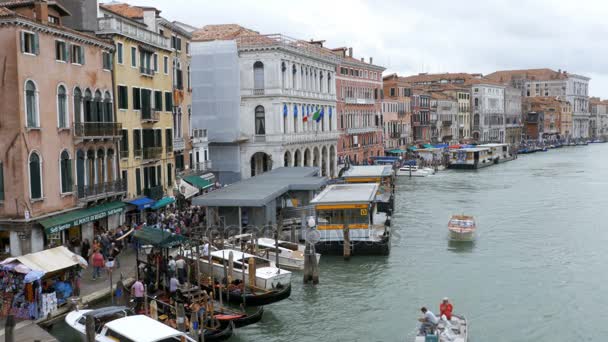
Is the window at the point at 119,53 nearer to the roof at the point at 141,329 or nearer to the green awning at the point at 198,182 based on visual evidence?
the green awning at the point at 198,182

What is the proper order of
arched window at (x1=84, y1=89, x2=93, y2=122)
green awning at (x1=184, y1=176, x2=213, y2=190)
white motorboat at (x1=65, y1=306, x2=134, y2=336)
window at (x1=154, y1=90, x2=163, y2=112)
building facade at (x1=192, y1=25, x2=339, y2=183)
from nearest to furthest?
white motorboat at (x1=65, y1=306, x2=134, y2=336) < arched window at (x1=84, y1=89, x2=93, y2=122) < window at (x1=154, y1=90, x2=163, y2=112) < green awning at (x1=184, y1=176, x2=213, y2=190) < building facade at (x1=192, y1=25, x2=339, y2=183)

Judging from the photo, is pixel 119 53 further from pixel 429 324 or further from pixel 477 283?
pixel 429 324

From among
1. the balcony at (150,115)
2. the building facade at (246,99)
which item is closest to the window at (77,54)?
the balcony at (150,115)

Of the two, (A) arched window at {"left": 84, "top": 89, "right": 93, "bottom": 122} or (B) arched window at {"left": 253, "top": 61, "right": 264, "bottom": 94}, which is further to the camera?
(B) arched window at {"left": 253, "top": 61, "right": 264, "bottom": 94}

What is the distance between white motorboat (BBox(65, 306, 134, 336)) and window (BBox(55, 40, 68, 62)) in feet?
24.3

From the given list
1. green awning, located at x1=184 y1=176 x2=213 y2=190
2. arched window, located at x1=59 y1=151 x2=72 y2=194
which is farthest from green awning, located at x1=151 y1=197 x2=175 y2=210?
arched window, located at x1=59 y1=151 x2=72 y2=194

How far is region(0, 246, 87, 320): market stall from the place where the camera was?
13914mm

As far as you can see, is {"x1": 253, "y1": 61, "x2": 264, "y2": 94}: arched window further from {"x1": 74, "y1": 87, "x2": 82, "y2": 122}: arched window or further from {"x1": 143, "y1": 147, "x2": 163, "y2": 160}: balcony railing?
{"x1": 74, "y1": 87, "x2": 82, "y2": 122}: arched window

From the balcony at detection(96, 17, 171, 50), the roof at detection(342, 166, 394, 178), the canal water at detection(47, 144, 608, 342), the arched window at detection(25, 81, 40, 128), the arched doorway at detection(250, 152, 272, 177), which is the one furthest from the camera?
the arched doorway at detection(250, 152, 272, 177)

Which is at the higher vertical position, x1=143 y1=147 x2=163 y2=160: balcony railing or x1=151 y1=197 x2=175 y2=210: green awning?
x1=143 y1=147 x2=163 y2=160: balcony railing

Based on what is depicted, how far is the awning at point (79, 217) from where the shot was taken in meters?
17.1

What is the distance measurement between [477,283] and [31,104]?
12.4 metres

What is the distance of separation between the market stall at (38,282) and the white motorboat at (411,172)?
40221mm

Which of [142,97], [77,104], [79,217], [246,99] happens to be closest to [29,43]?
[77,104]
